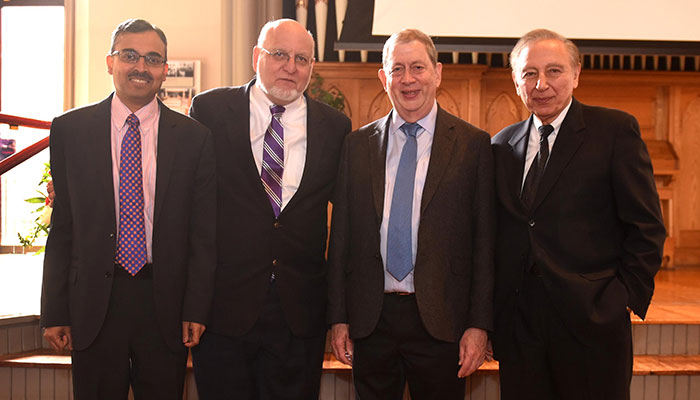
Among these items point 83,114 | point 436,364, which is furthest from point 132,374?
point 436,364

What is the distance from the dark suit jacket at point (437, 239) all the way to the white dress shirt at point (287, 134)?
0.17m

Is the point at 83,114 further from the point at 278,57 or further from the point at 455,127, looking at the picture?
the point at 455,127

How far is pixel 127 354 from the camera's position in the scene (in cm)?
179

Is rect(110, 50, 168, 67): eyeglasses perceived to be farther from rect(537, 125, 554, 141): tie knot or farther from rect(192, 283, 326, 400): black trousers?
rect(537, 125, 554, 141): tie knot

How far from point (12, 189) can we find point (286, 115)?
16.9 ft

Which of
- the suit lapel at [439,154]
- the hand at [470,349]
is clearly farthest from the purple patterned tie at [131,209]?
the hand at [470,349]

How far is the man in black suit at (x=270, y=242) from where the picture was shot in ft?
6.41

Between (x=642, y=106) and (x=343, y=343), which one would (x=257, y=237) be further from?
(x=642, y=106)

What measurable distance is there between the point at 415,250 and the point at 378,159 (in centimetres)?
31

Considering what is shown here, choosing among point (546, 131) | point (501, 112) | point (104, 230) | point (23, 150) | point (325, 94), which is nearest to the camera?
point (104, 230)

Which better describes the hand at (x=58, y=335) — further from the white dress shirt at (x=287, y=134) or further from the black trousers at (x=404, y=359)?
the black trousers at (x=404, y=359)

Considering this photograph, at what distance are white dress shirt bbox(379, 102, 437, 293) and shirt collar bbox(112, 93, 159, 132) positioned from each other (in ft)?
2.49

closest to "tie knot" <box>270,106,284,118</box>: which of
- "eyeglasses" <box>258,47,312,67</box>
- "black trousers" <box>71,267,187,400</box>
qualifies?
"eyeglasses" <box>258,47,312,67</box>

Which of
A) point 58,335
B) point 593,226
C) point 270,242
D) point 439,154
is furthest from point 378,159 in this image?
point 58,335
